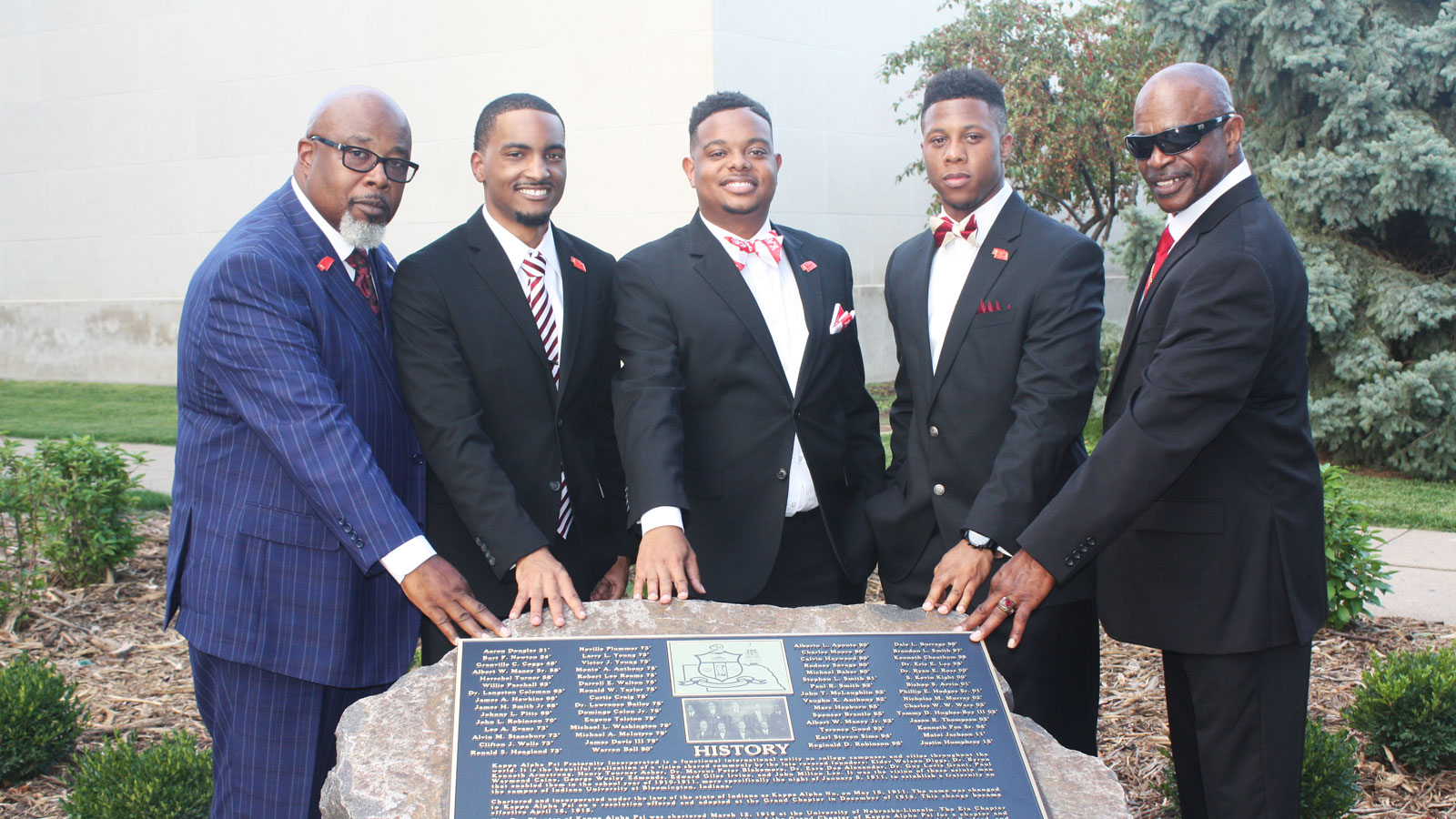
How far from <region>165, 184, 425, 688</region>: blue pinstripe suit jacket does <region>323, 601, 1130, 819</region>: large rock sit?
0.42m

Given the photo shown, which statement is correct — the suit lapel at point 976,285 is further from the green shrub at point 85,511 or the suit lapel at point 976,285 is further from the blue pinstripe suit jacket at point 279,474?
the green shrub at point 85,511

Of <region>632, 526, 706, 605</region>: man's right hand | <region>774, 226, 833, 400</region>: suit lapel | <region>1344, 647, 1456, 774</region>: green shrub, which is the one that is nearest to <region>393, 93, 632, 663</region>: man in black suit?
<region>632, 526, 706, 605</region>: man's right hand

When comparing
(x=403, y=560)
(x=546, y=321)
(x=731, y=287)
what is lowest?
(x=403, y=560)

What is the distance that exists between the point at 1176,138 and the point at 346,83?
42.4 feet

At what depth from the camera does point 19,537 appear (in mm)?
6422

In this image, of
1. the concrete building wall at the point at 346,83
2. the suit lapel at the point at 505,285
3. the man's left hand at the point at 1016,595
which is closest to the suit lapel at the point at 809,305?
the suit lapel at the point at 505,285

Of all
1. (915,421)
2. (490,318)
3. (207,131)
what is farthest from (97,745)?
(207,131)

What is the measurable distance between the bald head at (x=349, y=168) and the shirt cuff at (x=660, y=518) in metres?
1.17

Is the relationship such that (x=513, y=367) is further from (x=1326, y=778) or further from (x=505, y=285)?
(x=1326, y=778)

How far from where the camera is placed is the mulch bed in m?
4.30

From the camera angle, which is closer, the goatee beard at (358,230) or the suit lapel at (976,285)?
the goatee beard at (358,230)

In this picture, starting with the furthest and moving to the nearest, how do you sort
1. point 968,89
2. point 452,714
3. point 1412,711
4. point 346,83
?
point 346,83 < point 1412,711 < point 968,89 < point 452,714

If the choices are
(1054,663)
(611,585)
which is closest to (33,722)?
(611,585)

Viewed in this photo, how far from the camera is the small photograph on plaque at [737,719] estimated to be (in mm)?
2783
